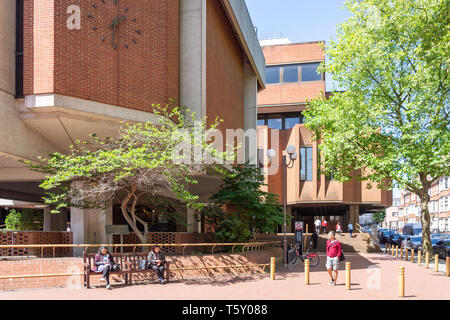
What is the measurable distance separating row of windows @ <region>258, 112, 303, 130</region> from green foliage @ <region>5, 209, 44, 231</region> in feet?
78.2

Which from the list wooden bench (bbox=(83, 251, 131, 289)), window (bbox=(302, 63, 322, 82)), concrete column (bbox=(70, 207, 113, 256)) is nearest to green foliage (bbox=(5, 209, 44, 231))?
concrete column (bbox=(70, 207, 113, 256))

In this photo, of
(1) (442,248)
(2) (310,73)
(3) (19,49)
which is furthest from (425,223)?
(2) (310,73)

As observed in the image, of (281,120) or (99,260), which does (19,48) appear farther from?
(281,120)

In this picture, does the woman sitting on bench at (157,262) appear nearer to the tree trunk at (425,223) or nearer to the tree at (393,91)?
the tree at (393,91)

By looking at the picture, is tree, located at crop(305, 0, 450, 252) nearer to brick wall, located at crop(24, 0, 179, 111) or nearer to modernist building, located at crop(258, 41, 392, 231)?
brick wall, located at crop(24, 0, 179, 111)

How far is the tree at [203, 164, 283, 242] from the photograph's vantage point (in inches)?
682

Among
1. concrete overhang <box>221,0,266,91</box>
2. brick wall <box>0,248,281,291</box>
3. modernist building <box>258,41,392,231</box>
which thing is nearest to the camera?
brick wall <box>0,248,281,291</box>

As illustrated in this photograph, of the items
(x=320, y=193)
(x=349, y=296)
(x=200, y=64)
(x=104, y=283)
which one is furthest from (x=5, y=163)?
(x=320, y=193)

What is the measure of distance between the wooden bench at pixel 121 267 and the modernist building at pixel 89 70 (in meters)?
4.34

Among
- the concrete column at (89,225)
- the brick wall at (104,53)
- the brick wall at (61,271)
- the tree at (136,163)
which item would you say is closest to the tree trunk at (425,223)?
the brick wall at (61,271)

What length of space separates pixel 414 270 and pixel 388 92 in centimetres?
969

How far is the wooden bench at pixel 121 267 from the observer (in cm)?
1180
